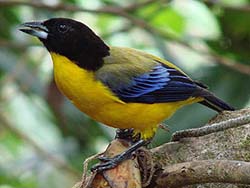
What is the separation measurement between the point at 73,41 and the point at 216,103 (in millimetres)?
537

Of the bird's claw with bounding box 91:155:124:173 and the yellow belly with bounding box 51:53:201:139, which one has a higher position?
the yellow belly with bounding box 51:53:201:139

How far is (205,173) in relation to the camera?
191 centimetres

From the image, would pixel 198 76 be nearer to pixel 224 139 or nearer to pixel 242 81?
pixel 242 81

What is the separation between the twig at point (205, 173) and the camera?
1.83 metres

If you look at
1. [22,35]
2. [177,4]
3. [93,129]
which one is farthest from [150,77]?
[177,4]

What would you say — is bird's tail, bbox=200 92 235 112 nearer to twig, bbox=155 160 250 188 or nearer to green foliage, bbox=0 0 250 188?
twig, bbox=155 160 250 188

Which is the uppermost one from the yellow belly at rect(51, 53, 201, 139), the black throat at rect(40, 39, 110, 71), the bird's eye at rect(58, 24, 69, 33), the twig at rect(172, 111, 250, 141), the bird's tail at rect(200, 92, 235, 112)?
the bird's eye at rect(58, 24, 69, 33)

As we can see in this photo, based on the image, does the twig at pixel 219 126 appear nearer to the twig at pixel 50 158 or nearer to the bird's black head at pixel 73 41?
the bird's black head at pixel 73 41

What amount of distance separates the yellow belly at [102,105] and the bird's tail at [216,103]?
0.13 m

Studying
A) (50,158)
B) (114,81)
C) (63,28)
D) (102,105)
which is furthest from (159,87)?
(50,158)

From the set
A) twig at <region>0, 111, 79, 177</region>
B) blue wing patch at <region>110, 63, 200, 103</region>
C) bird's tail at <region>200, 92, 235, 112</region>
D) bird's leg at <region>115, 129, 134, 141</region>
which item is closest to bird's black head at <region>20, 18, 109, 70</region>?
blue wing patch at <region>110, 63, 200, 103</region>

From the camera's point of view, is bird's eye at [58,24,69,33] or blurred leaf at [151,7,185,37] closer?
bird's eye at [58,24,69,33]

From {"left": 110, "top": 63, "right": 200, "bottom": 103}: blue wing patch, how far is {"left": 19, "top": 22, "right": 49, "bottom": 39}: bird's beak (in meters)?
0.30

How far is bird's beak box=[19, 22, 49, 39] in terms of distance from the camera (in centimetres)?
256
